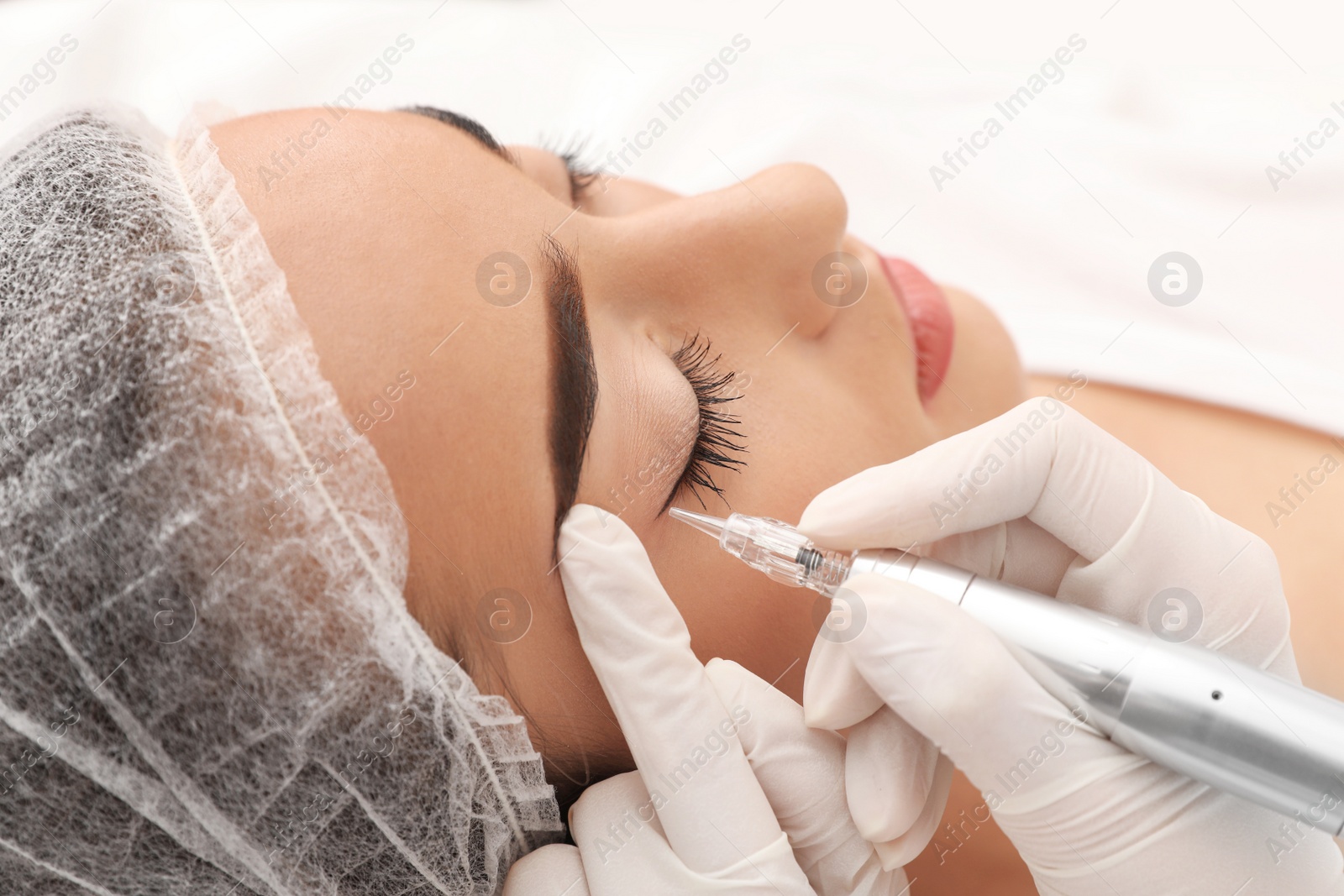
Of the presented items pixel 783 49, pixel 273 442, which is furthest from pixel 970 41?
pixel 273 442

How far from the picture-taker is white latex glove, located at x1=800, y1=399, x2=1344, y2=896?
0.74m

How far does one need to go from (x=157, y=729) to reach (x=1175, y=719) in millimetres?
810

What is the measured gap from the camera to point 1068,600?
0.88m

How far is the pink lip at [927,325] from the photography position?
1.15 metres

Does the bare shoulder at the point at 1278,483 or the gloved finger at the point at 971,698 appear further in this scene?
the bare shoulder at the point at 1278,483

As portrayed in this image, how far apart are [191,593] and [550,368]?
0.34m

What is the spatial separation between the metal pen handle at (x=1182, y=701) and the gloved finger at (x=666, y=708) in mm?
229

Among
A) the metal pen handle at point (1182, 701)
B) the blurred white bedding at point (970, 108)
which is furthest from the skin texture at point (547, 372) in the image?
the blurred white bedding at point (970, 108)

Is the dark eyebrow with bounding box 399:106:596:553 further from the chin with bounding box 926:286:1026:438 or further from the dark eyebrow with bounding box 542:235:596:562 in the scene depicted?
the chin with bounding box 926:286:1026:438

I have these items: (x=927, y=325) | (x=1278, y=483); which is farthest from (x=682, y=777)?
(x=1278, y=483)

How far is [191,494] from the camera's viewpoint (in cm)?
69

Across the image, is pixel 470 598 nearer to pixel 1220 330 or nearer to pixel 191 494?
pixel 191 494

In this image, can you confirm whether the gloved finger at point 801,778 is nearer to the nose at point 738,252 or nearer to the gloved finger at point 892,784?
the gloved finger at point 892,784

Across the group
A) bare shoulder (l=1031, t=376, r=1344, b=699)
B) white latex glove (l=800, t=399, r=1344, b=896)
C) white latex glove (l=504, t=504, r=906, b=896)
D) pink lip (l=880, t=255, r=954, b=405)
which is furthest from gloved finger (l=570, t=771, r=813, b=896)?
bare shoulder (l=1031, t=376, r=1344, b=699)
